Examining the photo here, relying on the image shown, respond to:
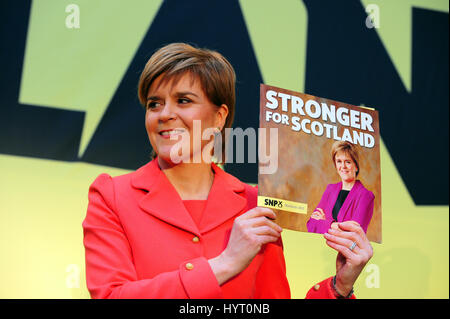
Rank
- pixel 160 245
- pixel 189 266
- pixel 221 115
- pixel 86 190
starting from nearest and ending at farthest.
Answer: pixel 189 266
pixel 160 245
pixel 221 115
pixel 86 190

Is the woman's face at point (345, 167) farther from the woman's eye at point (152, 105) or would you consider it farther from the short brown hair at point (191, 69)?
the woman's eye at point (152, 105)

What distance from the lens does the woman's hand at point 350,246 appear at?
4.70 feet

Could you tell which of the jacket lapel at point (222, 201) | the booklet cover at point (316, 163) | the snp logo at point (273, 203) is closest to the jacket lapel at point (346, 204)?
the booklet cover at point (316, 163)

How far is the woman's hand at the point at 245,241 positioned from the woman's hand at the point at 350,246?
179 mm

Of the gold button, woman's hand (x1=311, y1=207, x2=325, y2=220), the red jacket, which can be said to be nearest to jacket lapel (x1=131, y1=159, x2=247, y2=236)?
the red jacket

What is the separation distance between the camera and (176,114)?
1494 mm

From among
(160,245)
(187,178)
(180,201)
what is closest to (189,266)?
(160,245)

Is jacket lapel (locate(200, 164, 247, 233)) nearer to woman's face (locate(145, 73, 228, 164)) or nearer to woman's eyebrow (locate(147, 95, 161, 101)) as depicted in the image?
woman's face (locate(145, 73, 228, 164))

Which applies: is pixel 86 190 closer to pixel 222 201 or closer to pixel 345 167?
pixel 222 201

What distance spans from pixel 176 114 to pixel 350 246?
0.63m
